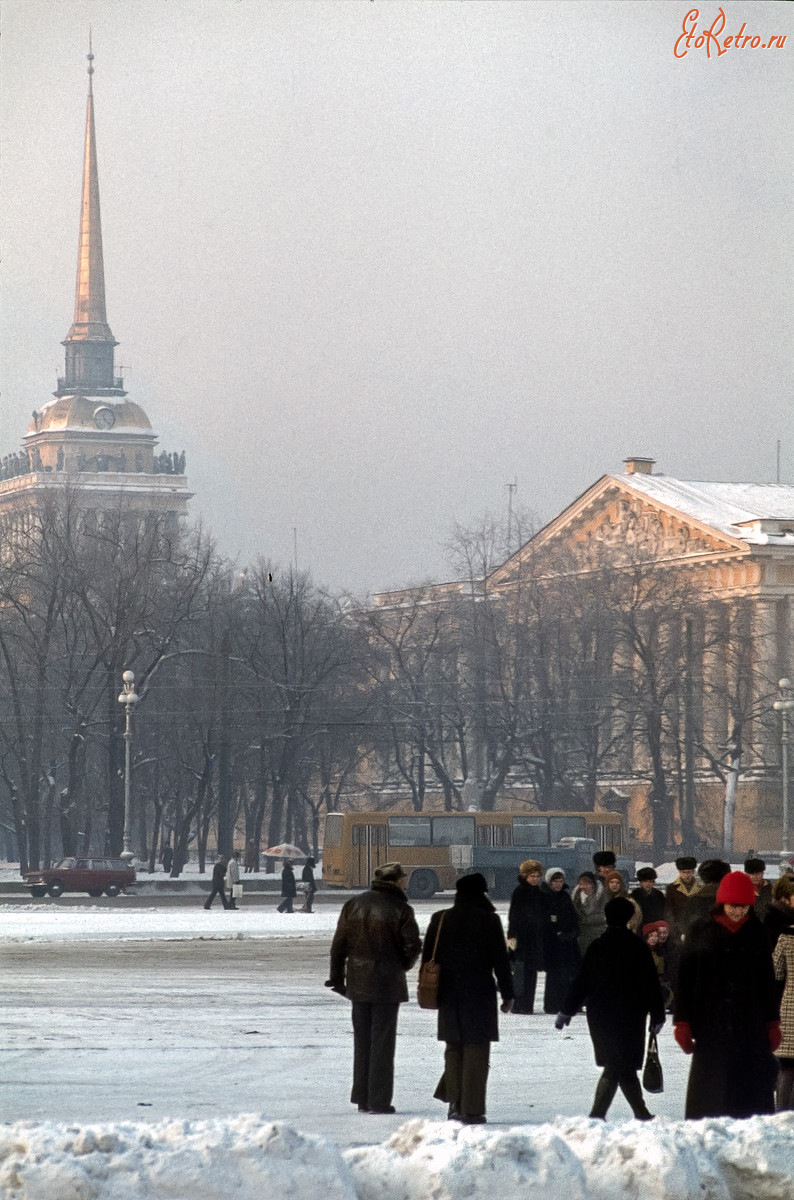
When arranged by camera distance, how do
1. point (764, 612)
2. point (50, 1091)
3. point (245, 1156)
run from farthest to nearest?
point (764, 612), point (50, 1091), point (245, 1156)

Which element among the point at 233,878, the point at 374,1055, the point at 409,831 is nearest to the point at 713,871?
the point at 374,1055

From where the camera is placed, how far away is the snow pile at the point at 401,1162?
8.12 meters

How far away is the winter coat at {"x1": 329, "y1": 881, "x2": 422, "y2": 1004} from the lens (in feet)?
39.6

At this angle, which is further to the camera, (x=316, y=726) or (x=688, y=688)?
(x=688, y=688)

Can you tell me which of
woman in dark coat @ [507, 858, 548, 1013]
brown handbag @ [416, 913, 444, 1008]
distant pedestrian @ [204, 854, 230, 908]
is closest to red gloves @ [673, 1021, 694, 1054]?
brown handbag @ [416, 913, 444, 1008]

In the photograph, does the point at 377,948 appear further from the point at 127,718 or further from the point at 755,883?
the point at 127,718

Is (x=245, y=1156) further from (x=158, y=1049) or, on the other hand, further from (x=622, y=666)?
(x=622, y=666)

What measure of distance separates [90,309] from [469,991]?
30889 millimetres

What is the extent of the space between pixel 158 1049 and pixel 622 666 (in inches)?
1678

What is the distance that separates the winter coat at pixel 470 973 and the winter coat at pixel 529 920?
21.3 feet

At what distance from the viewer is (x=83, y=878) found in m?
48.6

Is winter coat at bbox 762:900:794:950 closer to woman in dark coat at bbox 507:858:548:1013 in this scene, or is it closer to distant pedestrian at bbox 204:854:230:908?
woman in dark coat at bbox 507:858:548:1013

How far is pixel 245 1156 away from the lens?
831 cm

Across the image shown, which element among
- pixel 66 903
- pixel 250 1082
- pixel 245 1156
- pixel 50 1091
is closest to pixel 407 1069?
pixel 250 1082
